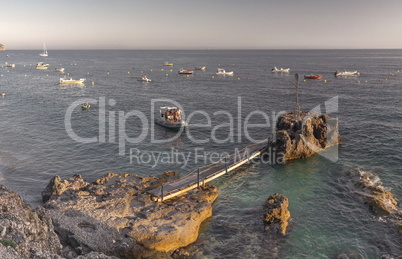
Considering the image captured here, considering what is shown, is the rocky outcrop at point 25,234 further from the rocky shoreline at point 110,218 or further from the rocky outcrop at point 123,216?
the rocky outcrop at point 123,216

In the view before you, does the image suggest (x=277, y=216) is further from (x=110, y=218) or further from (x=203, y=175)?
(x=110, y=218)

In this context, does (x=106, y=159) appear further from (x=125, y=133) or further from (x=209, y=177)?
(x=209, y=177)

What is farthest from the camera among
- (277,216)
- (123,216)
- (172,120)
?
(172,120)

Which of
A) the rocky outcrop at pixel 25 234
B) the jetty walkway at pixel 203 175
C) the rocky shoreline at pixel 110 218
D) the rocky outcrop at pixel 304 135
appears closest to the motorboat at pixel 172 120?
the jetty walkway at pixel 203 175

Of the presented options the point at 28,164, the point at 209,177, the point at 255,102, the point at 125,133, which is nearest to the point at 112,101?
the point at 125,133

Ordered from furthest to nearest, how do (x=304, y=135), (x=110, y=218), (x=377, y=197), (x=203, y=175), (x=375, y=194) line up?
(x=304, y=135)
(x=203, y=175)
(x=375, y=194)
(x=377, y=197)
(x=110, y=218)

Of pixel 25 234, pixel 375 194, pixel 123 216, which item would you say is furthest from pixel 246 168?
pixel 25 234

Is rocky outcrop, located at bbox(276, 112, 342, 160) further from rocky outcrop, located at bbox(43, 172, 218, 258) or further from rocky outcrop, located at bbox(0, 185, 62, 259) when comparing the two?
rocky outcrop, located at bbox(0, 185, 62, 259)
